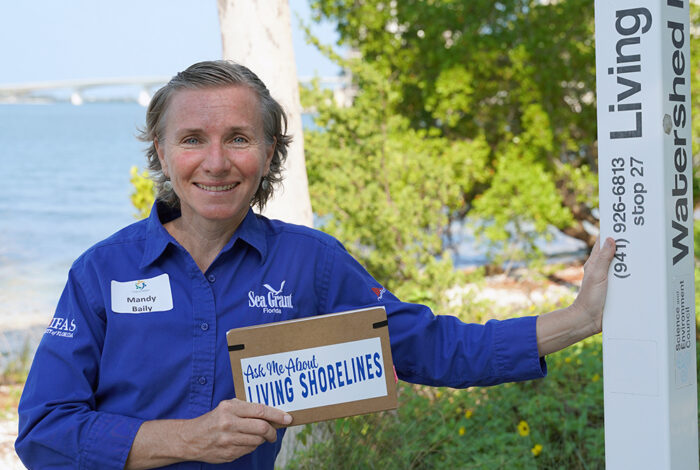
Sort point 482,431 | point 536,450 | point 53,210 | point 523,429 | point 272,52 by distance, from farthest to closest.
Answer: point 53,210
point 272,52
point 482,431
point 523,429
point 536,450

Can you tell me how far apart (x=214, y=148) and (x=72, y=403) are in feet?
2.26

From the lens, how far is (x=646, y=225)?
172 centimetres

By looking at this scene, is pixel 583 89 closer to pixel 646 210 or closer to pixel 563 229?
pixel 563 229

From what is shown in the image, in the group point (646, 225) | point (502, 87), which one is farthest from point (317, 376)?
point (502, 87)

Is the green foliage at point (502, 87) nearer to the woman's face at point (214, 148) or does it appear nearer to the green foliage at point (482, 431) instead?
the green foliage at point (482, 431)

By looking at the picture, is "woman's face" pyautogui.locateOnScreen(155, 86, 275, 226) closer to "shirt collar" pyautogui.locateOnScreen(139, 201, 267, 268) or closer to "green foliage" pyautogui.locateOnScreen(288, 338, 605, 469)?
"shirt collar" pyautogui.locateOnScreen(139, 201, 267, 268)

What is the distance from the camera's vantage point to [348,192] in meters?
6.62

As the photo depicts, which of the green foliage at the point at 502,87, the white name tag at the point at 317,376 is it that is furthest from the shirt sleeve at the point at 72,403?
the green foliage at the point at 502,87

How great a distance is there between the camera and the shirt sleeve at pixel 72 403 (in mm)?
1768

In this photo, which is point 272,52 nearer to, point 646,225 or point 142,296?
point 142,296

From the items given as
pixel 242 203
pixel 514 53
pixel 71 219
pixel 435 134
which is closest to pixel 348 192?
pixel 435 134

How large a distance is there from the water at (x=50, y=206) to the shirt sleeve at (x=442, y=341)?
832 mm

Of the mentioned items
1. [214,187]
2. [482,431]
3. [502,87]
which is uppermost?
[502,87]

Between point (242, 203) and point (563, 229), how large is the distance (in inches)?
313
